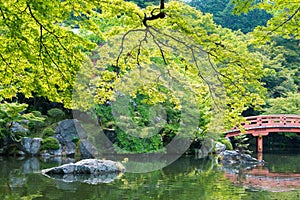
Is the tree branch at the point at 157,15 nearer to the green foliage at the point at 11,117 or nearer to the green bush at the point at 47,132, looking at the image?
the green foliage at the point at 11,117

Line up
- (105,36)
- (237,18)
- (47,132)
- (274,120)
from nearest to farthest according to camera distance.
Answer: (105,36) < (47,132) < (274,120) < (237,18)

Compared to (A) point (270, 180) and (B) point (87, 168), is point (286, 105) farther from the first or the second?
(B) point (87, 168)

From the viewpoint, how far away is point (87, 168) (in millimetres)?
9570

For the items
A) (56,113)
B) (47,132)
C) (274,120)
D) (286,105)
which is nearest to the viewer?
(47,132)

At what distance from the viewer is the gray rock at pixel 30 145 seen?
14.4 meters

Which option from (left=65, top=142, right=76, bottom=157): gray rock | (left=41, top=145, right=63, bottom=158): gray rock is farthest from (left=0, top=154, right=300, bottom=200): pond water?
(left=65, top=142, right=76, bottom=157): gray rock

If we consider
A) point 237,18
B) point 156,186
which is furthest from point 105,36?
point 237,18

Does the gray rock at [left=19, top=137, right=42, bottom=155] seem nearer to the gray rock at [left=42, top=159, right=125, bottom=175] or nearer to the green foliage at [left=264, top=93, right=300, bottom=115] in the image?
the gray rock at [left=42, top=159, right=125, bottom=175]

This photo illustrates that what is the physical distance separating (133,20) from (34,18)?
1124mm

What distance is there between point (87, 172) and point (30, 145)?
19.3ft

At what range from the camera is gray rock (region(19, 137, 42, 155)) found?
14422 millimetres

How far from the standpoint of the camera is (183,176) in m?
9.61

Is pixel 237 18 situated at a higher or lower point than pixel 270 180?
higher

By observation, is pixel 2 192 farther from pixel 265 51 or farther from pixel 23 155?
pixel 265 51
